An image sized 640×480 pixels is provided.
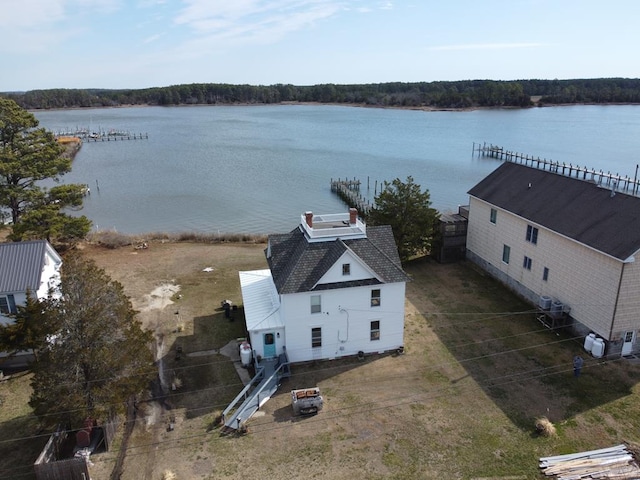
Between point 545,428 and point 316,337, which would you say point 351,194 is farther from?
point 545,428

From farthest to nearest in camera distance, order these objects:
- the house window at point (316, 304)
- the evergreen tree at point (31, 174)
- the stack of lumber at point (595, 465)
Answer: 1. the evergreen tree at point (31, 174)
2. the house window at point (316, 304)
3. the stack of lumber at point (595, 465)

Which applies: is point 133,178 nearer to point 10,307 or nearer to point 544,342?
point 10,307

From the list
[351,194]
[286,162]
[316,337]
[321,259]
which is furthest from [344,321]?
[286,162]

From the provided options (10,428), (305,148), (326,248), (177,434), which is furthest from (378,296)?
(305,148)

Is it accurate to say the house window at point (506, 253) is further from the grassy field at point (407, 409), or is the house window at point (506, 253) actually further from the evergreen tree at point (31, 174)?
the evergreen tree at point (31, 174)

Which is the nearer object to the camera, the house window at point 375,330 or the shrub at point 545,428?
the shrub at point 545,428

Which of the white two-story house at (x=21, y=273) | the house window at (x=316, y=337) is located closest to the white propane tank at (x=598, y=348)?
the house window at (x=316, y=337)
